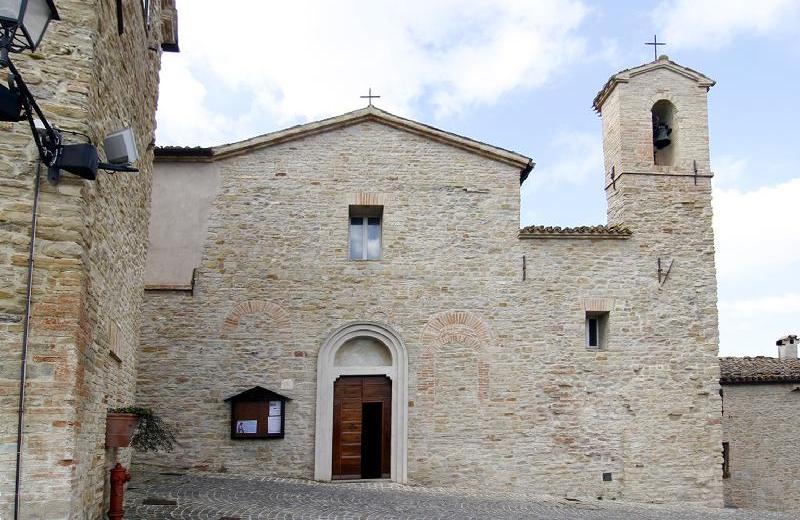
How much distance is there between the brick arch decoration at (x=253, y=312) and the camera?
1363 cm

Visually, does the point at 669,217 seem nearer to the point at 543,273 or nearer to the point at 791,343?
the point at 543,273

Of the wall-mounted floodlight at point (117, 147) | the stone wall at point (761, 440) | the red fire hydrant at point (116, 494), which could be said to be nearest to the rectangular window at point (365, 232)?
the red fire hydrant at point (116, 494)

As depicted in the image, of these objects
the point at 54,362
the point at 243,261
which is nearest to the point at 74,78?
the point at 54,362

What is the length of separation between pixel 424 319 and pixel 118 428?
7.08 metres

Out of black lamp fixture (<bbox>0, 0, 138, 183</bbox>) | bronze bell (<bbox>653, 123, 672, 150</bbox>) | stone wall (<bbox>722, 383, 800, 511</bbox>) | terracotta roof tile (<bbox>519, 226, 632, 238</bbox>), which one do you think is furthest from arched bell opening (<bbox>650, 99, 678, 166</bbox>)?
black lamp fixture (<bbox>0, 0, 138, 183</bbox>)

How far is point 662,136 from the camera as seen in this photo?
49.6 feet

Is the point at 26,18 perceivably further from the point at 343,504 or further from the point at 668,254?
the point at 668,254

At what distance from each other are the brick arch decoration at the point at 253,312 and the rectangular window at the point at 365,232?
1634 millimetres

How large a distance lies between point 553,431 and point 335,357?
4.03m

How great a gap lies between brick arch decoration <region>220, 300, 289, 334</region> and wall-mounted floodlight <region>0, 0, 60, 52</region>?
373 inches

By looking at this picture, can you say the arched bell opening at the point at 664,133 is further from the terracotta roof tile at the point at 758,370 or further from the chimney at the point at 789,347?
the chimney at the point at 789,347

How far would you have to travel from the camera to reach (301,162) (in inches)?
566

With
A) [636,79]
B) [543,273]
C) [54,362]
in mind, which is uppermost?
[636,79]

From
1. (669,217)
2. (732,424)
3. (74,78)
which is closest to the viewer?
(74,78)
